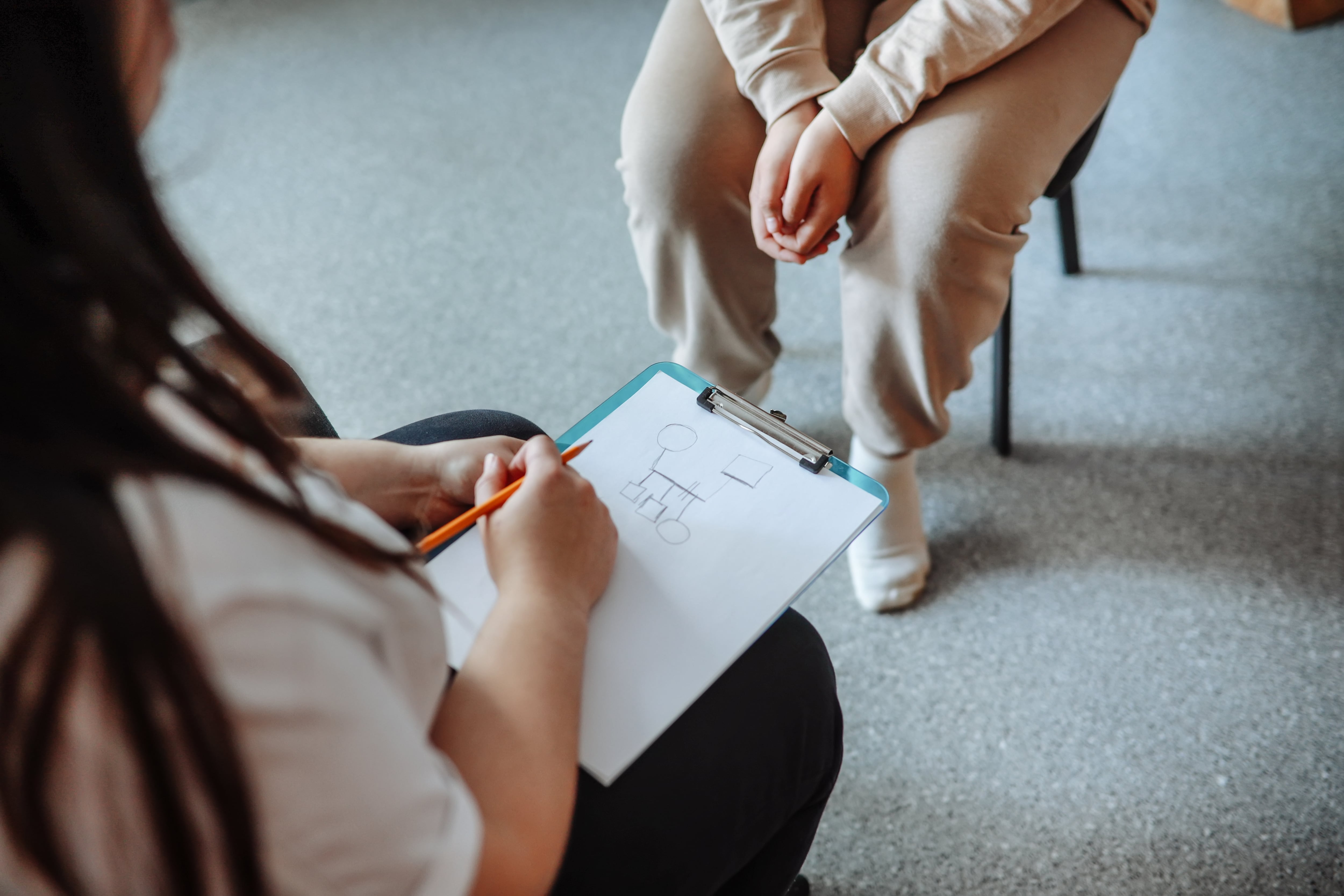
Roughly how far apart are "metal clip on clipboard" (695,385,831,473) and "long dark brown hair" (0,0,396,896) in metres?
0.34

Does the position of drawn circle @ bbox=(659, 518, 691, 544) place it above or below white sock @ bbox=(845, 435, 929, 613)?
above

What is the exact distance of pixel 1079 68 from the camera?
795 mm

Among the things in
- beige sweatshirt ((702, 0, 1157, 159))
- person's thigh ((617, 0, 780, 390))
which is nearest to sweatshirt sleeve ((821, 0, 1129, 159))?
beige sweatshirt ((702, 0, 1157, 159))

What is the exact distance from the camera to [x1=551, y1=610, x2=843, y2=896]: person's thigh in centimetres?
47

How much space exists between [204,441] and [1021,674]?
848 millimetres

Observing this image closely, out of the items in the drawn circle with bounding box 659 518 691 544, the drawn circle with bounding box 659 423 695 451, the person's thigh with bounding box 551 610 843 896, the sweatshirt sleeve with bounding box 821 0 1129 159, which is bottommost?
the person's thigh with bounding box 551 610 843 896

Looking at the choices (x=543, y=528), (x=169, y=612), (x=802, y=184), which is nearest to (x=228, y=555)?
(x=169, y=612)

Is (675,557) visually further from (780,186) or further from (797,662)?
(780,186)

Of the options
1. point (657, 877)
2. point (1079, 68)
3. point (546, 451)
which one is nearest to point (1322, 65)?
point (1079, 68)

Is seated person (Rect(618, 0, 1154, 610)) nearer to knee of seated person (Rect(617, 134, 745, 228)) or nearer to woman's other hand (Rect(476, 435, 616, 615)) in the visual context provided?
knee of seated person (Rect(617, 134, 745, 228))

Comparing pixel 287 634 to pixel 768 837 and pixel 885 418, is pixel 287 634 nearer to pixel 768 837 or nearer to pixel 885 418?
pixel 768 837

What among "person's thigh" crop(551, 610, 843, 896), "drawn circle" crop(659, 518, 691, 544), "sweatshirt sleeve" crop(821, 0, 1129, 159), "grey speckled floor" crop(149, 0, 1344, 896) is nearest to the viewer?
"person's thigh" crop(551, 610, 843, 896)

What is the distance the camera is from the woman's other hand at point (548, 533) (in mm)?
497

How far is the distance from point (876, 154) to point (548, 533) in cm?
52
